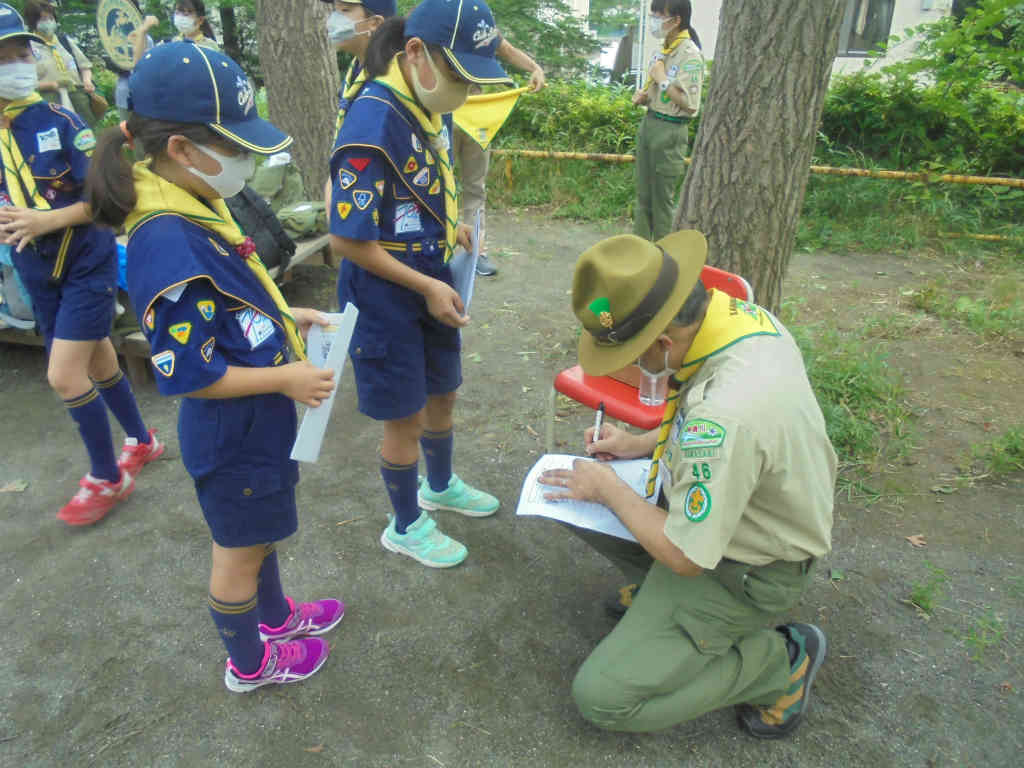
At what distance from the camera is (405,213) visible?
226 cm

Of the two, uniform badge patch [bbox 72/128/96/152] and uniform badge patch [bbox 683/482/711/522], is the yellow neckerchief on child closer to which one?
uniform badge patch [bbox 683/482/711/522]

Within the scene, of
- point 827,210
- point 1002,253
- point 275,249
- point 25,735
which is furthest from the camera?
point 827,210

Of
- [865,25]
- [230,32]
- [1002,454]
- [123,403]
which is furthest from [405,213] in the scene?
[230,32]

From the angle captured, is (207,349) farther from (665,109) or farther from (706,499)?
(665,109)

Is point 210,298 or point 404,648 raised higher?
point 210,298

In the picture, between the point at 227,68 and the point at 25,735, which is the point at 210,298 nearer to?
the point at 227,68

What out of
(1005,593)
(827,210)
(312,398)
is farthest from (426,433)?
(827,210)

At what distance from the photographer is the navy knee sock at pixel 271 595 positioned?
2246 mm

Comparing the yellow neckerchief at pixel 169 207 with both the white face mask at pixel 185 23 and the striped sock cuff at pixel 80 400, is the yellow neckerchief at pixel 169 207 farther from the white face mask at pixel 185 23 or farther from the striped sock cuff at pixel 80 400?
the white face mask at pixel 185 23

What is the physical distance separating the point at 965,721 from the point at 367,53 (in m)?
2.79

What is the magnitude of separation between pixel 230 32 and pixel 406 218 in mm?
15066

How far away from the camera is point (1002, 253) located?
6.29 m

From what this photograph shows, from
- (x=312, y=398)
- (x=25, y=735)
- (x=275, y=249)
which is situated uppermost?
(x=312, y=398)

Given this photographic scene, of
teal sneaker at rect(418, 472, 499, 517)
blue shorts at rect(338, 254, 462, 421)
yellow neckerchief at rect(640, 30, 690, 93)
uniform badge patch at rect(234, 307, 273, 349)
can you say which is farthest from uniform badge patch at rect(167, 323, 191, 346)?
yellow neckerchief at rect(640, 30, 690, 93)
